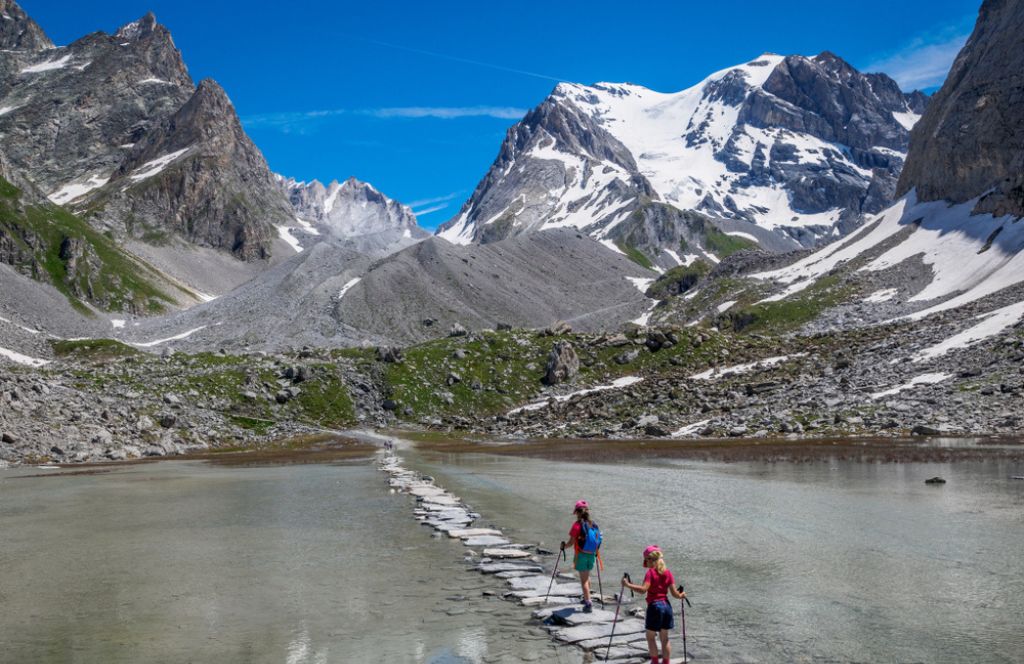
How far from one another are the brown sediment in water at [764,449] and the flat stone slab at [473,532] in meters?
28.4

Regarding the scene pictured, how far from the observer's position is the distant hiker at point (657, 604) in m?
14.3

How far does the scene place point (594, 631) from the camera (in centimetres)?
1633

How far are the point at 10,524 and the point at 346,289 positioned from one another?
166102 millimetres

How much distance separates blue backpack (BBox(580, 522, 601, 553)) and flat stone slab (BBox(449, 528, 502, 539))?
345 inches

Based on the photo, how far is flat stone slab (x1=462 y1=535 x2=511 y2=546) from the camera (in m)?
26.0

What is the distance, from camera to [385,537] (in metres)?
27.4

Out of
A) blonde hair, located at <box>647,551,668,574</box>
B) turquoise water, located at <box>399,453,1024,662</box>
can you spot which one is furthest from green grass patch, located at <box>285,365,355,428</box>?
blonde hair, located at <box>647,551,668,574</box>

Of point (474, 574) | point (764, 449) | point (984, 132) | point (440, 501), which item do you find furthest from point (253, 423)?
point (984, 132)

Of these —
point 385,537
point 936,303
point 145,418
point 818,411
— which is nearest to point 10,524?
A: point 385,537

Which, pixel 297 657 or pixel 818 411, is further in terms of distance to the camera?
pixel 818 411

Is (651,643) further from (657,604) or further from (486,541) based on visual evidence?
(486,541)

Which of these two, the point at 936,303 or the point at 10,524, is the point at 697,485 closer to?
the point at 10,524

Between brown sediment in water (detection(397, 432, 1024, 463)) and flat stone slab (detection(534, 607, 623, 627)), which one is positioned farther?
brown sediment in water (detection(397, 432, 1024, 463))

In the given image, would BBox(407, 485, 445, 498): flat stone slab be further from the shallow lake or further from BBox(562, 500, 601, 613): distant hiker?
BBox(562, 500, 601, 613): distant hiker
